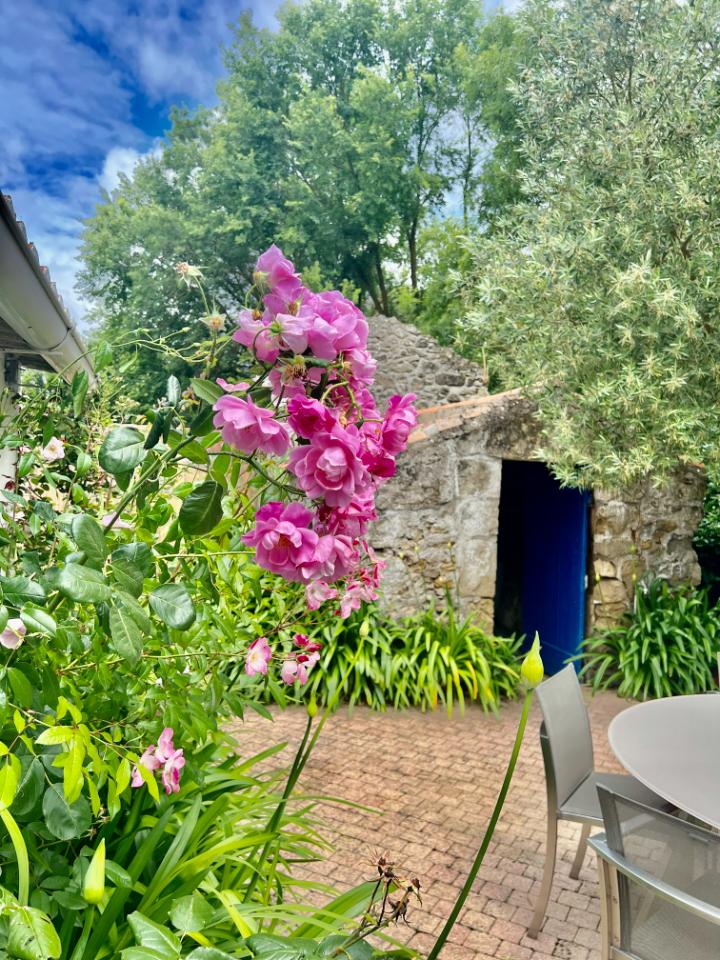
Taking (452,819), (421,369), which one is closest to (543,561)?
(421,369)

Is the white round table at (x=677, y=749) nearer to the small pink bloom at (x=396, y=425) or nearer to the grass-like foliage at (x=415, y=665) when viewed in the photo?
the small pink bloom at (x=396, y=425)

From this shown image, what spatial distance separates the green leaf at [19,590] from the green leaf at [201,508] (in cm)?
22

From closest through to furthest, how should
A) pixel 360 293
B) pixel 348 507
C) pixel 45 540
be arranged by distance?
pixel 348 507
pixel 45 540
pixel 360 293

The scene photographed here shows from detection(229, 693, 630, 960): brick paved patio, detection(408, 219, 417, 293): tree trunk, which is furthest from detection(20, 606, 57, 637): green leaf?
detection(408, 219, 417, 293): tree trunk

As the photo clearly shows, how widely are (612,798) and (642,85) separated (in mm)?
5363

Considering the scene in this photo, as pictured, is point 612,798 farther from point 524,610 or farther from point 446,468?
point 524,610

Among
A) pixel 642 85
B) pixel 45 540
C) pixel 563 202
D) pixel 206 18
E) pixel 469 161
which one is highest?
pixel 206 18

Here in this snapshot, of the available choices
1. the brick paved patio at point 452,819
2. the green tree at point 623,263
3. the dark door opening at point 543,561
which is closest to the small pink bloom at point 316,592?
the brick paved patio at point 452,819

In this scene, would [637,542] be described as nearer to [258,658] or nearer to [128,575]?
[258,658]

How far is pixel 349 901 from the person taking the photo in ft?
5.56

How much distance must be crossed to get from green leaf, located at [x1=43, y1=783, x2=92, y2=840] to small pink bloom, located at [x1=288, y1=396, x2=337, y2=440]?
0.74 m

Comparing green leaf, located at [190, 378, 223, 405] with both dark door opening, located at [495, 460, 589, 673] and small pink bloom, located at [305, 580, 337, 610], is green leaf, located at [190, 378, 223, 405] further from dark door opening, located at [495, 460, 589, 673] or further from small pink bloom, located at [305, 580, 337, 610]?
dark door opening, located at [495, 460, 589, 673]

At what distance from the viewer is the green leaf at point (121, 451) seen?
3.02 feet

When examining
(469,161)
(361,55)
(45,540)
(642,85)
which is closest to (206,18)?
(361,55)
